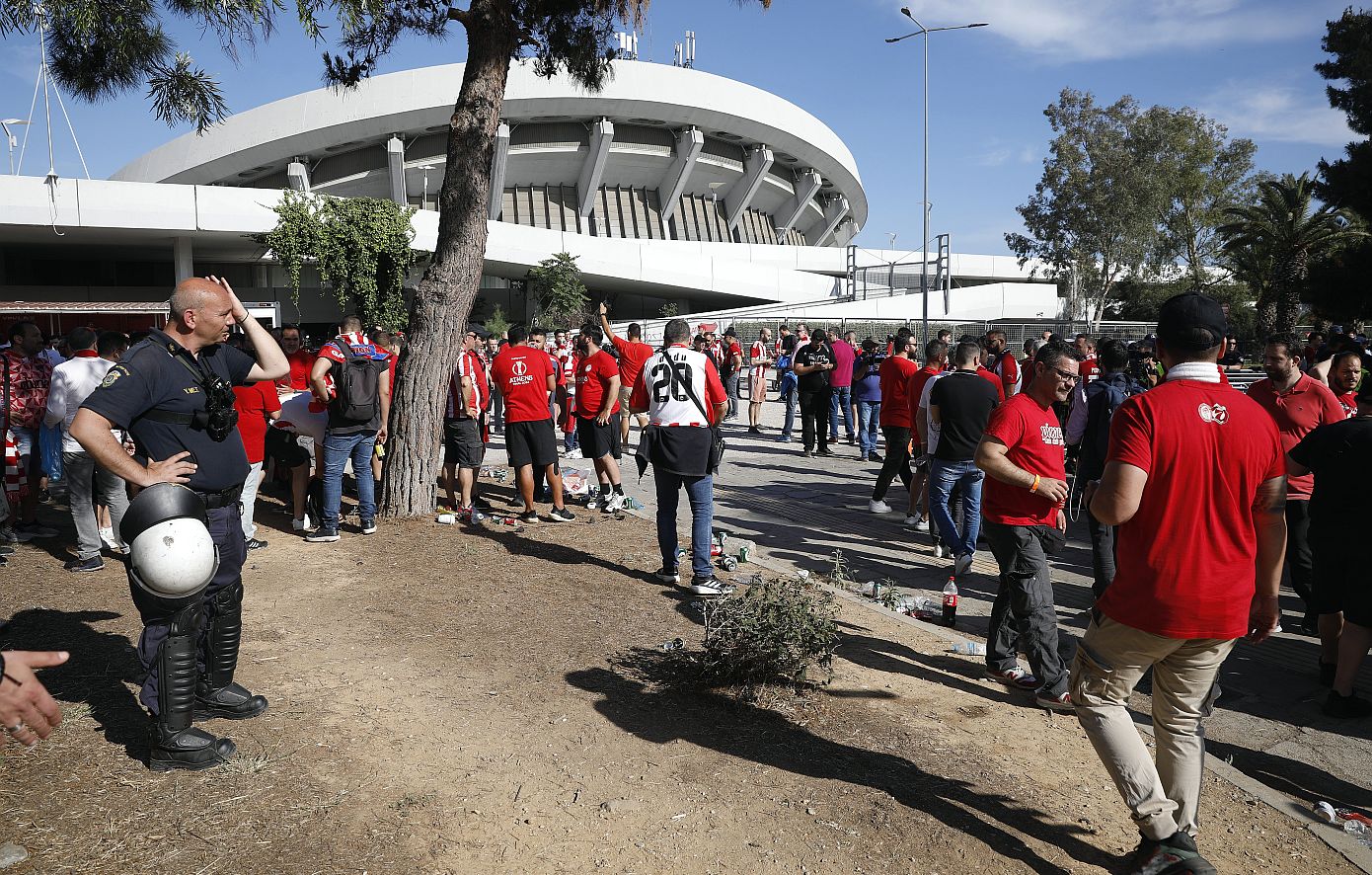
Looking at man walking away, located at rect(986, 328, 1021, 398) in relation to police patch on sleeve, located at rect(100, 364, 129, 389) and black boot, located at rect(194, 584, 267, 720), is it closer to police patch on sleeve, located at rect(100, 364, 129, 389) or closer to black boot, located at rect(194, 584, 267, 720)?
black boot, located at rect(194, 584, 267, 720)

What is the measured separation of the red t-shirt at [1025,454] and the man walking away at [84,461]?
A: 6.00 meters

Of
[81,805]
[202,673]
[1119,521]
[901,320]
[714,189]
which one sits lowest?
[81,805]

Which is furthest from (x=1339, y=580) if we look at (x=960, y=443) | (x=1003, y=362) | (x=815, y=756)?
(x=1003, y=362)

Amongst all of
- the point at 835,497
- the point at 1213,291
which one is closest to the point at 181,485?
the point at 835,497

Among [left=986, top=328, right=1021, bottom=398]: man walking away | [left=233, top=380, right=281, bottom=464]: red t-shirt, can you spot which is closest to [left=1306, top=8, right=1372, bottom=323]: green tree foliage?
[left=986, top=328, right=1021, bottom=398]: man walking away

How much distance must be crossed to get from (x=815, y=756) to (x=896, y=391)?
6207 millimetres

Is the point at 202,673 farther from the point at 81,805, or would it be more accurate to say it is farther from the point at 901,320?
the point at 901,320

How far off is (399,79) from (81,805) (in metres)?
49.6

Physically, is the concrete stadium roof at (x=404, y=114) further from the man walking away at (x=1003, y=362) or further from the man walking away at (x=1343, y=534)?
the man walking away at (x=1343, y=534)

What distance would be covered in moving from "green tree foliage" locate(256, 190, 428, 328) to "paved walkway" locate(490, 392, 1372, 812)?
2083 centimetres

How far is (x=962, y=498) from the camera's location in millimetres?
7066

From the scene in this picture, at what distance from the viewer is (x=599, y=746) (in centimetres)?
388

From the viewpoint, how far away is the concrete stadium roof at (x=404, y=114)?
152 feet

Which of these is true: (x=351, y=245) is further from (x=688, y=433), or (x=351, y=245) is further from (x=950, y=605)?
(x=950, y=605)
